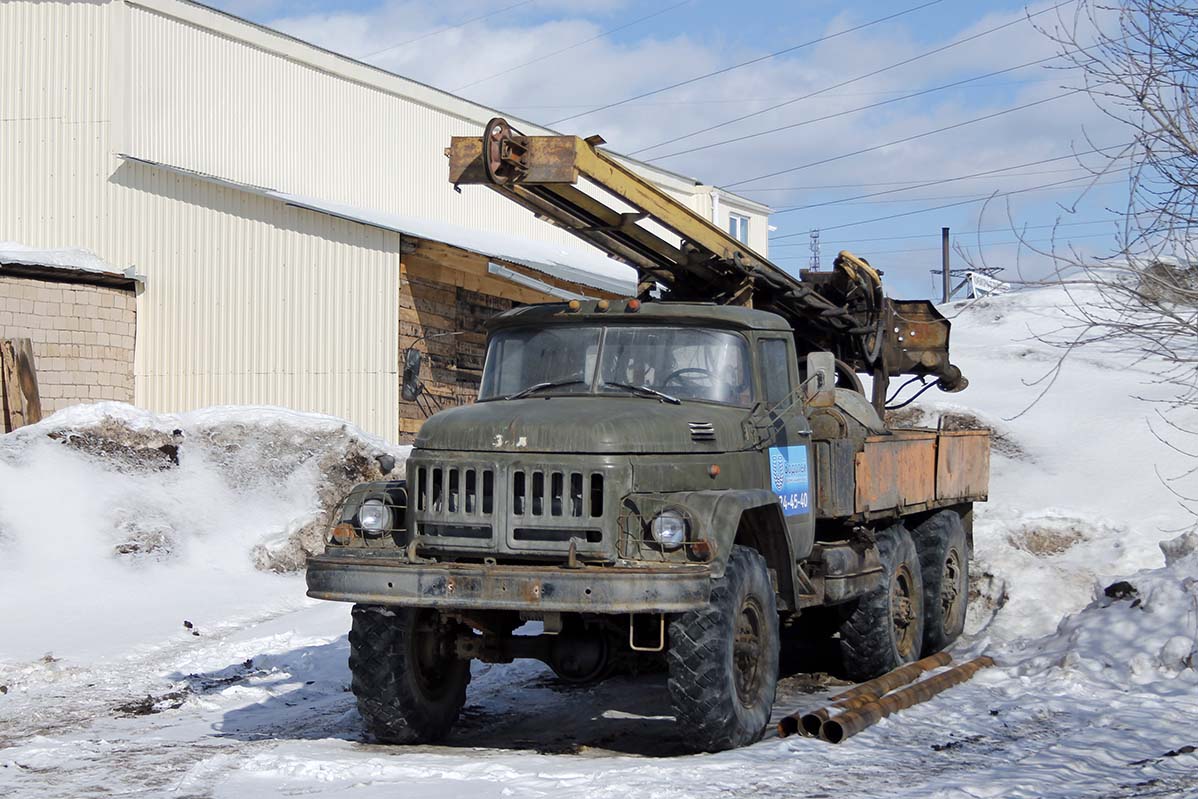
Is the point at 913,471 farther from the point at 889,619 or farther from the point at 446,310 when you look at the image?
the point at 446,310

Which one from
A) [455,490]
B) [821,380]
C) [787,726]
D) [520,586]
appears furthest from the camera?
[821,380]

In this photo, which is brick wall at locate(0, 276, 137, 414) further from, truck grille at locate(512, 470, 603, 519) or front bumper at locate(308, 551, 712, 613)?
truck grille at locate(512, 470, 603, 519)

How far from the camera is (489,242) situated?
85.4ft

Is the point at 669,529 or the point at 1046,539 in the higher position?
the point at 669,529

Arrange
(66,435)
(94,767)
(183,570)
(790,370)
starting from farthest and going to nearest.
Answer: (66,435)
(183,570)
(790,370)
(94,767)

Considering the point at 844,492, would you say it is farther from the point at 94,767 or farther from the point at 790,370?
the point at 94,767

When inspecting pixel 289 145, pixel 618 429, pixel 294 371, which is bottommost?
pixel 618 429

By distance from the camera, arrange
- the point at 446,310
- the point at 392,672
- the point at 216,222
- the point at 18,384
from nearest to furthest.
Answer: the point at 392,672 → the point at 18,384 → the point at 216,222 → the point at 446,310

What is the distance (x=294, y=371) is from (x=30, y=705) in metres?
12.2

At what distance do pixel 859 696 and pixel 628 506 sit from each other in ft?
7.45

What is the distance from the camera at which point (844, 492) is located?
10.0 meters

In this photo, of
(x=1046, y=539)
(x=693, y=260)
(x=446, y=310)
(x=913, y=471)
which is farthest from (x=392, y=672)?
(x=446, y=310)

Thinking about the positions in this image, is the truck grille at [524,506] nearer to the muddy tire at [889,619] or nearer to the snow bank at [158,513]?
the muddy tire at [889,619]

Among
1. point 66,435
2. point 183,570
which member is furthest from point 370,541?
point 66,435
